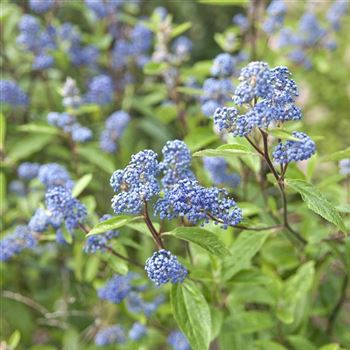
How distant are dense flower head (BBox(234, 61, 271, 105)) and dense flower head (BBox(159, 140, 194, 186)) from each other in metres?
0.38

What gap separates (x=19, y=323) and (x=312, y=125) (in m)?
3.22

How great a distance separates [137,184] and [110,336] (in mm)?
1342

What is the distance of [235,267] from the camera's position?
226 cm

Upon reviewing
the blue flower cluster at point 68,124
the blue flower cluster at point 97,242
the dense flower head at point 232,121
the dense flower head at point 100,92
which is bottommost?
the blue flower cluster at point 97,242

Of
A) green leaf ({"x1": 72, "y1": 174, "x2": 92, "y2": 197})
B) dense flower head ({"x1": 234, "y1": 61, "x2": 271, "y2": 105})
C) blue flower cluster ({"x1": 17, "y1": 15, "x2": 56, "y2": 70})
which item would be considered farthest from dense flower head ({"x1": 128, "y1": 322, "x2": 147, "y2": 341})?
blue flower cluster ({"x1": 17, "y1": 15, "x2": 56, "y2": 70})

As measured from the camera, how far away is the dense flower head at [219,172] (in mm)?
2748

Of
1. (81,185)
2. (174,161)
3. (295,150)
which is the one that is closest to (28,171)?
(81,185)

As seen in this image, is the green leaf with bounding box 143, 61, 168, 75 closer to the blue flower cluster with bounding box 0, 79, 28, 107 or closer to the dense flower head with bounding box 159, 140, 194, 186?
the blue flower cluster with bounding box 0, 79, 28, 107

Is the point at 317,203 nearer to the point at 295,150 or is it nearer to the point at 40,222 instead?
the point at 295,150

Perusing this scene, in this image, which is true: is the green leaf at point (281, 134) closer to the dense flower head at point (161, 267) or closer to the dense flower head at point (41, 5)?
the dense flower head at point (161, 267)

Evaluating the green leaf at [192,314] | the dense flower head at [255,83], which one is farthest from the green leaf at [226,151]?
the green leaf at [192,314]

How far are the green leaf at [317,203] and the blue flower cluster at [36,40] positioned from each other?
2.05 m

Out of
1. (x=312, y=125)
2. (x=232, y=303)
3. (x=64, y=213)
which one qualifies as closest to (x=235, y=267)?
(x=232, y=303)

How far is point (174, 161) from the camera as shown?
1.96 m
